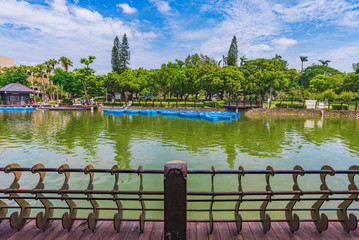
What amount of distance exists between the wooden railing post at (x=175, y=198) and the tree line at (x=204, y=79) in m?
47.4

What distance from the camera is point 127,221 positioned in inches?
141

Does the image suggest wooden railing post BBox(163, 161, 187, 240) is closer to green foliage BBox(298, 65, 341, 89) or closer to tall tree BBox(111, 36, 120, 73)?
tall tree BBox(111, 36, 120, 73)

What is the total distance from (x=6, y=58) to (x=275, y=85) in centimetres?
11568

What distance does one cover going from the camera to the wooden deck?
3.15m

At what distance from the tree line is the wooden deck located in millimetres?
46342

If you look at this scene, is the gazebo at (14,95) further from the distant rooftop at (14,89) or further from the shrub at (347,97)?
the shrub at (347,97)

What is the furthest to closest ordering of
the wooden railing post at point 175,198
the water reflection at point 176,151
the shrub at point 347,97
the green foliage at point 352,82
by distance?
the green foliage at point 352,82, the shrub at point 347,97, the water reflection at point 176,151, the wooden railing post at point 175,198

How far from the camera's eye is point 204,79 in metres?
50.0

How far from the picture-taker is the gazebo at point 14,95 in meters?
57.3

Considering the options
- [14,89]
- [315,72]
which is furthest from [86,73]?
[315,72]

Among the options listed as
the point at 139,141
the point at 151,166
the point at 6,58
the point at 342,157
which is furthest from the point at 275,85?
the point at 6,58

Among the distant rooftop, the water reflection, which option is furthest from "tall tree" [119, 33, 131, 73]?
the water reflection

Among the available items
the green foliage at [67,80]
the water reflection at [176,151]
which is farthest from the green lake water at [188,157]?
the green foliage at [67,80]

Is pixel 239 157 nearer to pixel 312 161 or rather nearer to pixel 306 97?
pixel 312 161
